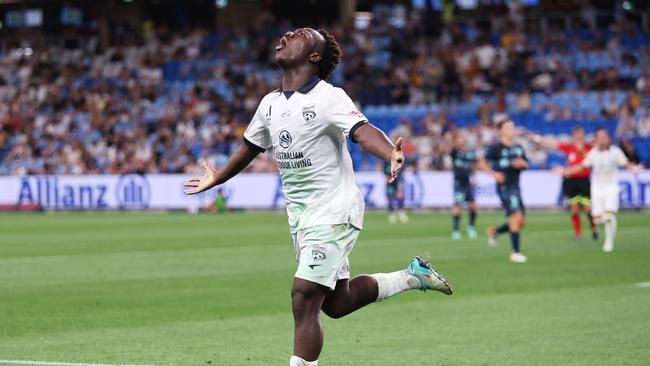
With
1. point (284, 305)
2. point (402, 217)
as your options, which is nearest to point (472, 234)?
point (402, 217)

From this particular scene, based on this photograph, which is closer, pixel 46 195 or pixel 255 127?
pixel 255 127

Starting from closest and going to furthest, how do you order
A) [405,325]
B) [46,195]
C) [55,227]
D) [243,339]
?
1. [243,339]
2. [405,325]
3. [55,227]
4. [46,195]

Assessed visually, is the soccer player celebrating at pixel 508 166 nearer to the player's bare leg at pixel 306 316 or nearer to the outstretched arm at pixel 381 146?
the player's bare leg at pixel 306 316

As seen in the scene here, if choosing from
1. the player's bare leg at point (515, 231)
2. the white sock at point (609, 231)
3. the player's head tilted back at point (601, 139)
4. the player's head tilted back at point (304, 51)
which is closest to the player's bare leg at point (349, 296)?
the player's head tilted back at point (304, 51)

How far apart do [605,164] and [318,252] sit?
1639cm

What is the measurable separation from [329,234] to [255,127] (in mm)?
945

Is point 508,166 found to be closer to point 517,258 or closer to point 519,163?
point 519,163

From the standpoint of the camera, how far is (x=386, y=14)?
173ft

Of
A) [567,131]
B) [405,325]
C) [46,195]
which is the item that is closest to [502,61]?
[567,131]

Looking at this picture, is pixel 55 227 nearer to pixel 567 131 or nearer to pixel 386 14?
pixel 567 131

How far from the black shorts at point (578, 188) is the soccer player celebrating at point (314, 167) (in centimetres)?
1869

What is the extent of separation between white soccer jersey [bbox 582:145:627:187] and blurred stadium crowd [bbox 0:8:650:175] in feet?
45.4

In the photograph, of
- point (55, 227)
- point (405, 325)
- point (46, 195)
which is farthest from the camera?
point (46, 195)

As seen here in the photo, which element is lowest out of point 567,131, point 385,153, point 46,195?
point 46,195
